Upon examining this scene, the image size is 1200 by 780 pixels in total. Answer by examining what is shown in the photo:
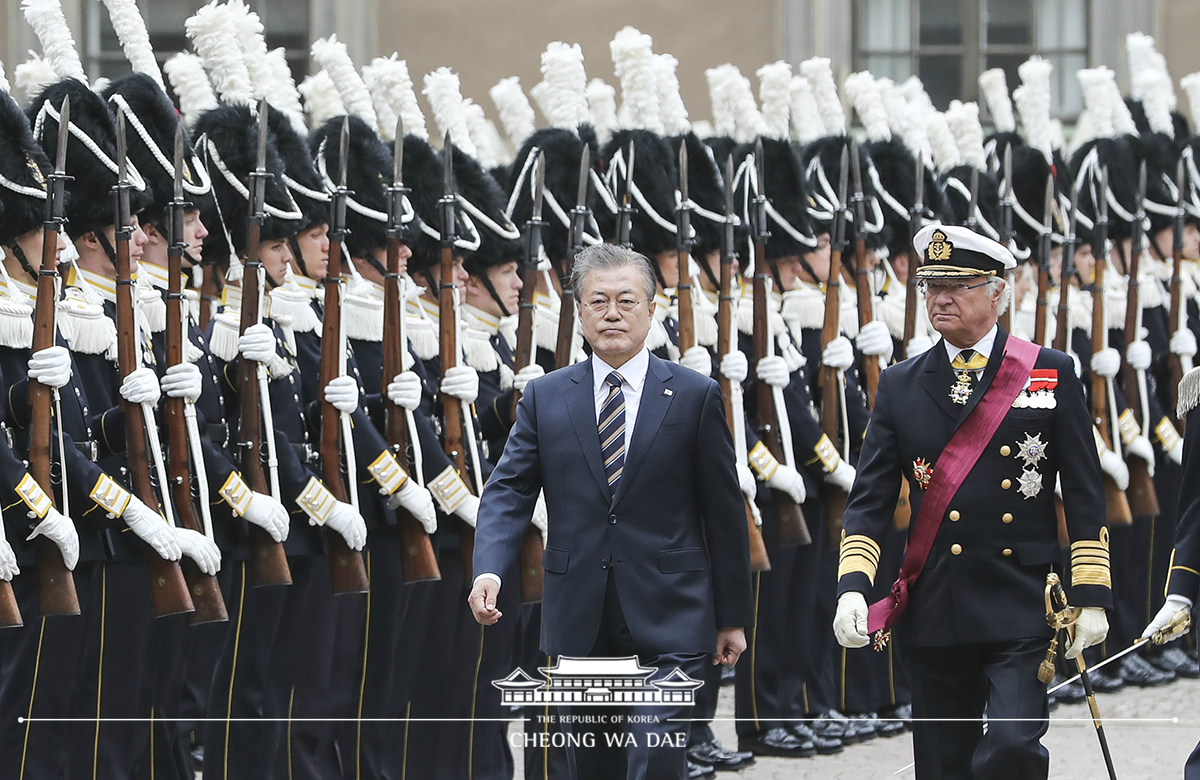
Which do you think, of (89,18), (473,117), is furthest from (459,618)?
(89,18)

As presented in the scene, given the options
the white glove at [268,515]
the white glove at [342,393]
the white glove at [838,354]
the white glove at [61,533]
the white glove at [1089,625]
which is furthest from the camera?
the white glove at [838,354]

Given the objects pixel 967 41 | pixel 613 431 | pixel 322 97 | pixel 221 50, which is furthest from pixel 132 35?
pixel 967 41

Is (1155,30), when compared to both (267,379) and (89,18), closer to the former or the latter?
(89,18)

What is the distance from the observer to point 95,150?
20.7 ft

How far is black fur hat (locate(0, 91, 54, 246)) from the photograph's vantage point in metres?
5.92

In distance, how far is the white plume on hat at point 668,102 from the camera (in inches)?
328

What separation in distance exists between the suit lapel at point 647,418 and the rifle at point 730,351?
7.27ft

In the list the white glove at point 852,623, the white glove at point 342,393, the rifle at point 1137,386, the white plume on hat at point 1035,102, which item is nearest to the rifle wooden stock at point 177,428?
the white glove at point 342,393

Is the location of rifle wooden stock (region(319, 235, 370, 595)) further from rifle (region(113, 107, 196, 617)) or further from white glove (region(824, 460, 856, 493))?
white glove (region(824, 460, 856, 493))

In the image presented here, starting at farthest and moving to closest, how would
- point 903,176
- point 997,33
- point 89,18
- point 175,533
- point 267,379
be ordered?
point 997,33 → point 89,18 → point 903,176 → point 267,379 → point 175,533

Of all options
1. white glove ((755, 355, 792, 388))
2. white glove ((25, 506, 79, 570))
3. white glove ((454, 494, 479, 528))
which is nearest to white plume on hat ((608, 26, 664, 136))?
white glove ((755, 355, 792, 388))

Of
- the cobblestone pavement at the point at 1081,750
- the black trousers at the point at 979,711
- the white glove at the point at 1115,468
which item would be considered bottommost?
the cobblestone pavement at the point at 1081,750

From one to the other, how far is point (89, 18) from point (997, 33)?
636 centimetres

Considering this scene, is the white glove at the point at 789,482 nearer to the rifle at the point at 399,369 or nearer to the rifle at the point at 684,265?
the rifle at the point at 684,265
